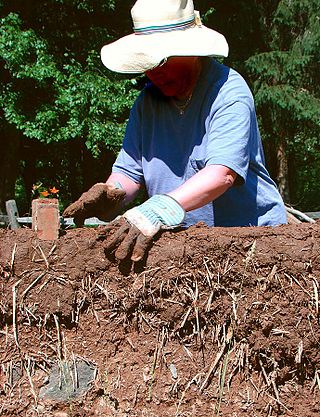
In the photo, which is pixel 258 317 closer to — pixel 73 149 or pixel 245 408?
pixel 245 408

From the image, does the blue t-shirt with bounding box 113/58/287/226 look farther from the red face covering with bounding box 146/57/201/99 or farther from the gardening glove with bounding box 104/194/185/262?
the gardening glove with bounding box 104/194/185/262

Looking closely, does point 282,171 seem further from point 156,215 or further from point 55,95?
point 156,215

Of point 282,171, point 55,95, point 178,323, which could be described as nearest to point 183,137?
point 178,323

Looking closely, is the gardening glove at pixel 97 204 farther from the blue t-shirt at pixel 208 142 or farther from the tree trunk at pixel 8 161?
the tree trunk at pixel 8 161

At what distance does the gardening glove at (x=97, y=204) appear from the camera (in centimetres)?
270

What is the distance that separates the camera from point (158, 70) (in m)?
2.91

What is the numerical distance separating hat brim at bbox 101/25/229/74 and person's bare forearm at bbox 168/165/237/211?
19.6 inches

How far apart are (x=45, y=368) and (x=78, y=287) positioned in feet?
Result: 1.09

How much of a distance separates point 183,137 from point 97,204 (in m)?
0.50

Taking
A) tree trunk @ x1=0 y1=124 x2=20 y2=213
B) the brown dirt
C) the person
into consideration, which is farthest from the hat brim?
tree trunk @ x1=0 y1=124 x2=20 y2=213

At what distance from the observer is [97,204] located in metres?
2.88

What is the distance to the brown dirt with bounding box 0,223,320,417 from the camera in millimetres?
2480

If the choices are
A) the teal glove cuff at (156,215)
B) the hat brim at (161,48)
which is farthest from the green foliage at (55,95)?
the teal glove cuff at (156,215)

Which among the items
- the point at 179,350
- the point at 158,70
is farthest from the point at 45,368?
the point at 158,70
